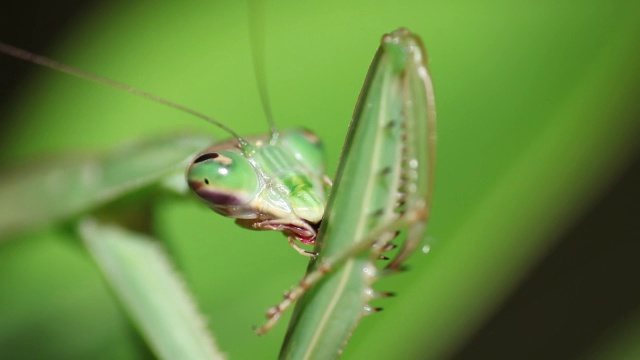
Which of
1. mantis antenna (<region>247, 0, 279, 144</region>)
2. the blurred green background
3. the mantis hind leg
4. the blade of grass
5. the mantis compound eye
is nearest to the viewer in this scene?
the mantis hind leg

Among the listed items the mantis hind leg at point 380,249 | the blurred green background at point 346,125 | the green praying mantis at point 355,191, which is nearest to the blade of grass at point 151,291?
the blurred green background at point 346,125

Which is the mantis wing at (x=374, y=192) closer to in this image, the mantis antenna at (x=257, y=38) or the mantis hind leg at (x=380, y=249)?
the mantis hind leg at (x=380, y=249)

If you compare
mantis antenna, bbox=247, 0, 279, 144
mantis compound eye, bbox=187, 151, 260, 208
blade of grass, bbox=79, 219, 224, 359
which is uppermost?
mantis antenna, bbox=247, 0, 279, 144

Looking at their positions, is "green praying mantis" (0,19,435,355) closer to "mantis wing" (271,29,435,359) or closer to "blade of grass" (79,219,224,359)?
"mantis wing" (271,29,435,359)

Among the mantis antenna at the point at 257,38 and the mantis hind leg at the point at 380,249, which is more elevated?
the mantis antenna at the point at 257,38

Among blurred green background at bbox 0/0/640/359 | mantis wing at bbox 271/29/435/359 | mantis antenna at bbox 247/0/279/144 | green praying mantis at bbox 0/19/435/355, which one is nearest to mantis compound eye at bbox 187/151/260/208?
green praying mantis at bbox 0/19/435/355

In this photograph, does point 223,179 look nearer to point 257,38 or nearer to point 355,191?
point 355,191

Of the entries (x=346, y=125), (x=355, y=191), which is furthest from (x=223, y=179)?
(x=346, y=125)
